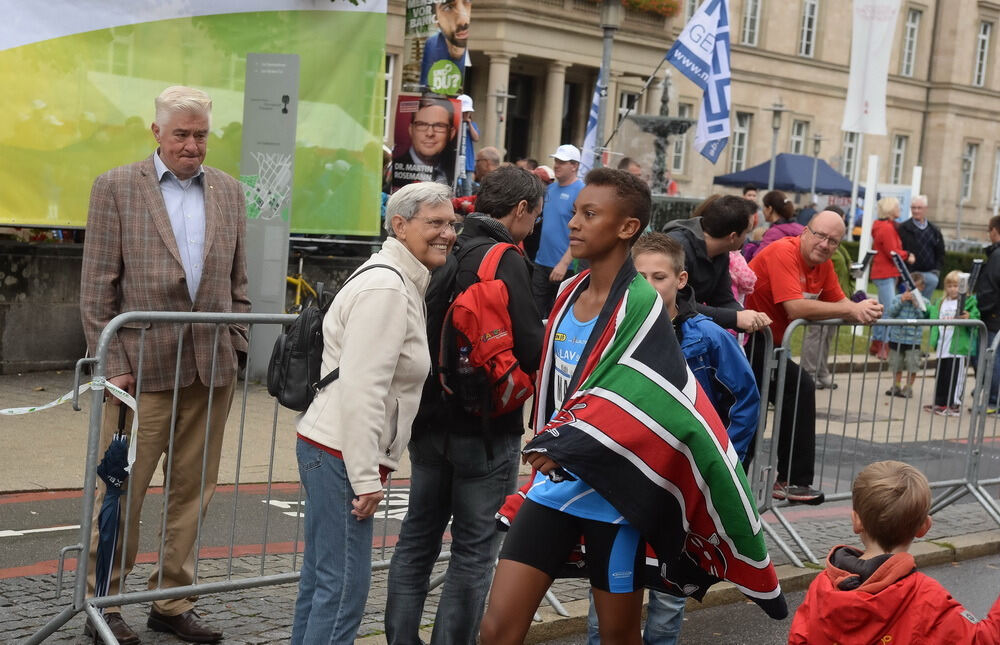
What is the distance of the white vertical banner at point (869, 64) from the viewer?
1977cm

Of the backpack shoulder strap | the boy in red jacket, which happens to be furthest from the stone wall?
the boy in red jacket

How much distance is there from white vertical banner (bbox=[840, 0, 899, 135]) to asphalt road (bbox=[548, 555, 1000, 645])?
13.2m

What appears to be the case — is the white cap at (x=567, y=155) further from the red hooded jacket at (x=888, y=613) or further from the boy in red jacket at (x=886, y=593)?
the red hooded jacket at (x=888, y=613)

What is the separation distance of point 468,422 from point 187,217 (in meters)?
1.40

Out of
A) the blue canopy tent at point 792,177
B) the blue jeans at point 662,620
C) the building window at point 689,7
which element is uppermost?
the building window at point 689,7

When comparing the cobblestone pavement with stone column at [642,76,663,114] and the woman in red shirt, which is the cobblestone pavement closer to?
the woman in red shirt

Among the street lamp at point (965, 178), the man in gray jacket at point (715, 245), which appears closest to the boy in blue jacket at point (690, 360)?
the man in gray jacket at point (715, 245)

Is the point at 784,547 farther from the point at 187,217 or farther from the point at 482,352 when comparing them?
the point at 187,217

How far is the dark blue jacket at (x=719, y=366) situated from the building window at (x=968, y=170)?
58255 millimetres

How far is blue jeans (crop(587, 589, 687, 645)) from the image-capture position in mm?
4875

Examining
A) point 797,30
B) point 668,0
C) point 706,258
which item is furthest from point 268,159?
point 797,30

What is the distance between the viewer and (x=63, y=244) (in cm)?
1077

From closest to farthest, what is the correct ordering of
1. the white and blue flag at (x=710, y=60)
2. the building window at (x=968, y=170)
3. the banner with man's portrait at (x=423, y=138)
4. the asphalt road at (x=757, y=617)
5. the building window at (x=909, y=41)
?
1. the asphalt road at (x=757, y=617)
2. the banner with man's portrait at (x=423, y=138)
3. the white and blue flag at (x=710, y=60)
4. the building window at (x=909, y=41)
5. the building window at (x=968, y=170)

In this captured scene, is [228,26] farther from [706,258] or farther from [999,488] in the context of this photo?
[999,488]
